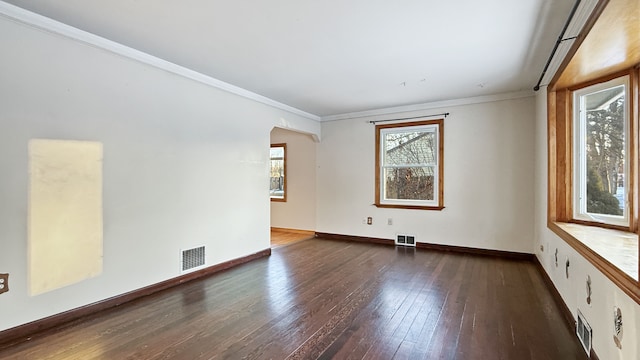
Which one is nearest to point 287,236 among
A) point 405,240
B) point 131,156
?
point 405,240

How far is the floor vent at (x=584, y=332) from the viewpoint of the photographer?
205cm

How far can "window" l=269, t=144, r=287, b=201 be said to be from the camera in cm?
678

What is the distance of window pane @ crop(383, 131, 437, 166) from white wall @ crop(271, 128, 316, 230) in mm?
1566

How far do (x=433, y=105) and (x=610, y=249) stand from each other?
349 cm

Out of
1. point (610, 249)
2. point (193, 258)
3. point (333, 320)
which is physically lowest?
point (333, 320)

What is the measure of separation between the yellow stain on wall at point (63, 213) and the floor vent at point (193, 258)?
34.7 inches

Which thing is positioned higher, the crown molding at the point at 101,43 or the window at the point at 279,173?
the crown molding at the point at 101,43

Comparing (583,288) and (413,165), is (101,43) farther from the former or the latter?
(413,165)

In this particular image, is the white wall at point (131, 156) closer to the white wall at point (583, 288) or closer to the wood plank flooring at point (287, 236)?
the wood plank flooring at point (287, 236)

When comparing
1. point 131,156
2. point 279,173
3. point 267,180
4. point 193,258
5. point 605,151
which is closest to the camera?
point 605,151

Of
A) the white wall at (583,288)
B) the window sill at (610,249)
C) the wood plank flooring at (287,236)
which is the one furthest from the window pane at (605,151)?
the wood plank flooring at (287,236)

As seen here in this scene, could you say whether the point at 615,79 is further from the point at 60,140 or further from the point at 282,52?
the point at 60,140

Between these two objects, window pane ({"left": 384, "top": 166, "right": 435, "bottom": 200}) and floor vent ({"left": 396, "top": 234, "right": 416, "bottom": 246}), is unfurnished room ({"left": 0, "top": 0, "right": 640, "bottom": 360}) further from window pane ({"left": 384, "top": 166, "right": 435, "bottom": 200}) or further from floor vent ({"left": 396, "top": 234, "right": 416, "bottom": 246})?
window pane ({"left": 384, "top": 166, "right": 435, "bottom": 200})

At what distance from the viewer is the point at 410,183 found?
5414 millimetres
